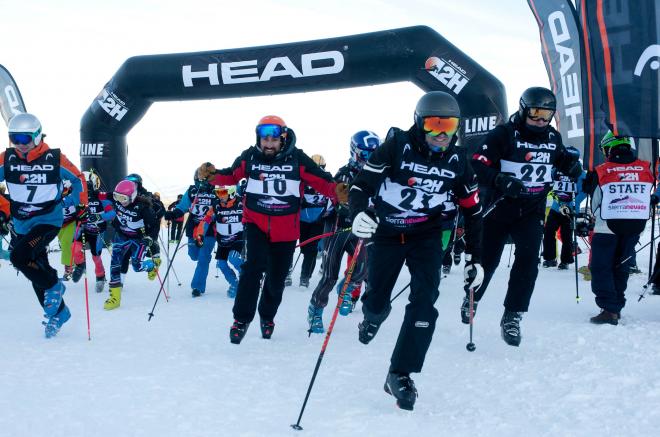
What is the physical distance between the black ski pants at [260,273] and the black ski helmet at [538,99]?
2295mm

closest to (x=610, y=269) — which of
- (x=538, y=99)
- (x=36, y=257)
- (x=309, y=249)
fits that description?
(x=538, y=99)

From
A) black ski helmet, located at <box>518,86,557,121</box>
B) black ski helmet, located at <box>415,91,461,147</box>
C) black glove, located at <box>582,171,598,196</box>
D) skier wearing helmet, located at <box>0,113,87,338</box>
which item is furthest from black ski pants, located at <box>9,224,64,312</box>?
black glove, located at <box>582,171,598,196</box>

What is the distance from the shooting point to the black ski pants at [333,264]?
521cm

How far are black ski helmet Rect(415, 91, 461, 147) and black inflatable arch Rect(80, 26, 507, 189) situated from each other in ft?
27.1

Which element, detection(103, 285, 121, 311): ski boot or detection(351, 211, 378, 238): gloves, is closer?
detection(351, 211, 378, 238): gloves

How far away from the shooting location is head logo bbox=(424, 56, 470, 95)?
11.3 meters

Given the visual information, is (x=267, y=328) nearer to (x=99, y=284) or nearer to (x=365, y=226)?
(x=365, y=226)

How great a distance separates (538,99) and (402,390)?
2.53 metres

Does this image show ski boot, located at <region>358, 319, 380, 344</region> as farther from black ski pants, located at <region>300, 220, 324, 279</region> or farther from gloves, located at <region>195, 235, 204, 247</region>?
gloves, located at <region>195, 235, 204, 247</region>

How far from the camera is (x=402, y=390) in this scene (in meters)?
3.06

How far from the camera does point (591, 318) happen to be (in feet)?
17.7

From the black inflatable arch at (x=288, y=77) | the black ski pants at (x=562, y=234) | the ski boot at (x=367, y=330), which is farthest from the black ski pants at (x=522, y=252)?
the black inflatable arch at (x=288, y=77)

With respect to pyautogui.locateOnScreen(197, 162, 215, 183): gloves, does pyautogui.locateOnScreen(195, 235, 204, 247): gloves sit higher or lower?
lower

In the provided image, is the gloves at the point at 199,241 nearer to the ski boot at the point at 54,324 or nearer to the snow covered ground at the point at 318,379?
the snow covered ground at the point at 318,379
